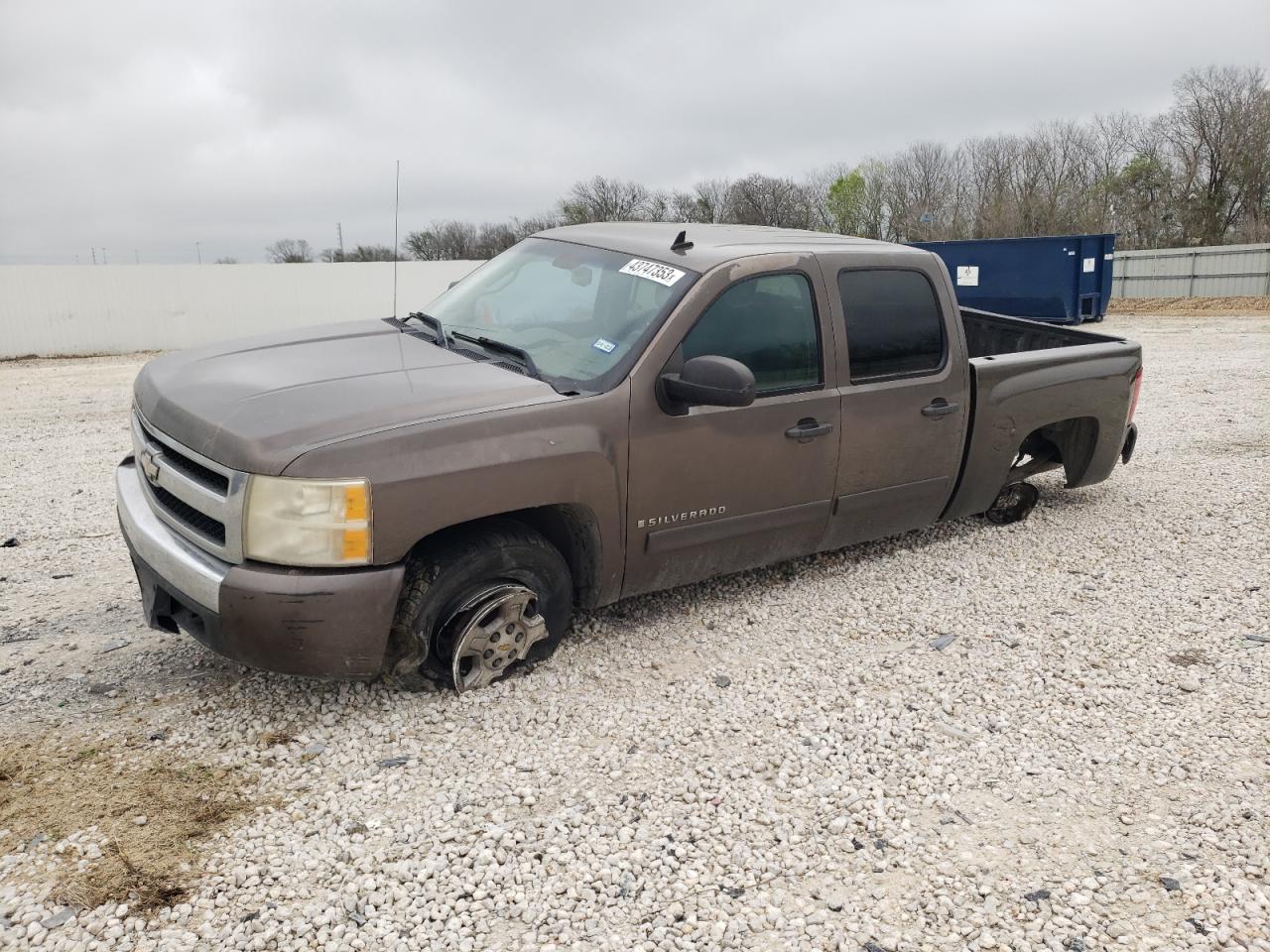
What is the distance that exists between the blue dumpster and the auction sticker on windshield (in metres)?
18.8

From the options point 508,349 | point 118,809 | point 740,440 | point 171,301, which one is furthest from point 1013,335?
point 171,301

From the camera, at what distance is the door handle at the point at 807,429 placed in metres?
4.15

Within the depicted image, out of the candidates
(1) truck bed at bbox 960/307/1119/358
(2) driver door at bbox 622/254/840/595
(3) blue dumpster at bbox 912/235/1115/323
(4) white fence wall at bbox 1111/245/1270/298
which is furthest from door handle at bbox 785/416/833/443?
(4) white fence wall at bbox 1111/245/1270/298

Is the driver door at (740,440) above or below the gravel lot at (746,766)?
above

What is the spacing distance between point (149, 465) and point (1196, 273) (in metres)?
31.4

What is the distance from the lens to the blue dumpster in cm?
2052

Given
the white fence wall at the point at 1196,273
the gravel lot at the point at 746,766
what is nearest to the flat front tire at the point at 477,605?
the gravel lot at the point at 746,766

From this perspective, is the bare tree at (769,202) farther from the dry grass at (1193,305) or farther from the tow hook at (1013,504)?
the tow hook at (1013,504)

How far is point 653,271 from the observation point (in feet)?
13.4

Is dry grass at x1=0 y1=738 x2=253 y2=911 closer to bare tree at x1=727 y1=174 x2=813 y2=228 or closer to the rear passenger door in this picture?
the rear passenger door

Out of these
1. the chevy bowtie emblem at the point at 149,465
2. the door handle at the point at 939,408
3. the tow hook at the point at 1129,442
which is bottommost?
the tow hook at the point at 1129,442

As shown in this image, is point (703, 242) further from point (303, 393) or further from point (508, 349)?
point (303, 393)

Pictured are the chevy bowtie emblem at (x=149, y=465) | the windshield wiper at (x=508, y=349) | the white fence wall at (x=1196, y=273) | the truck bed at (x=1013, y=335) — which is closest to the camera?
the chevy bowtie emblem at (x=149, y=465)

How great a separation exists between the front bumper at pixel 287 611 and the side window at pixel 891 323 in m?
2.45
